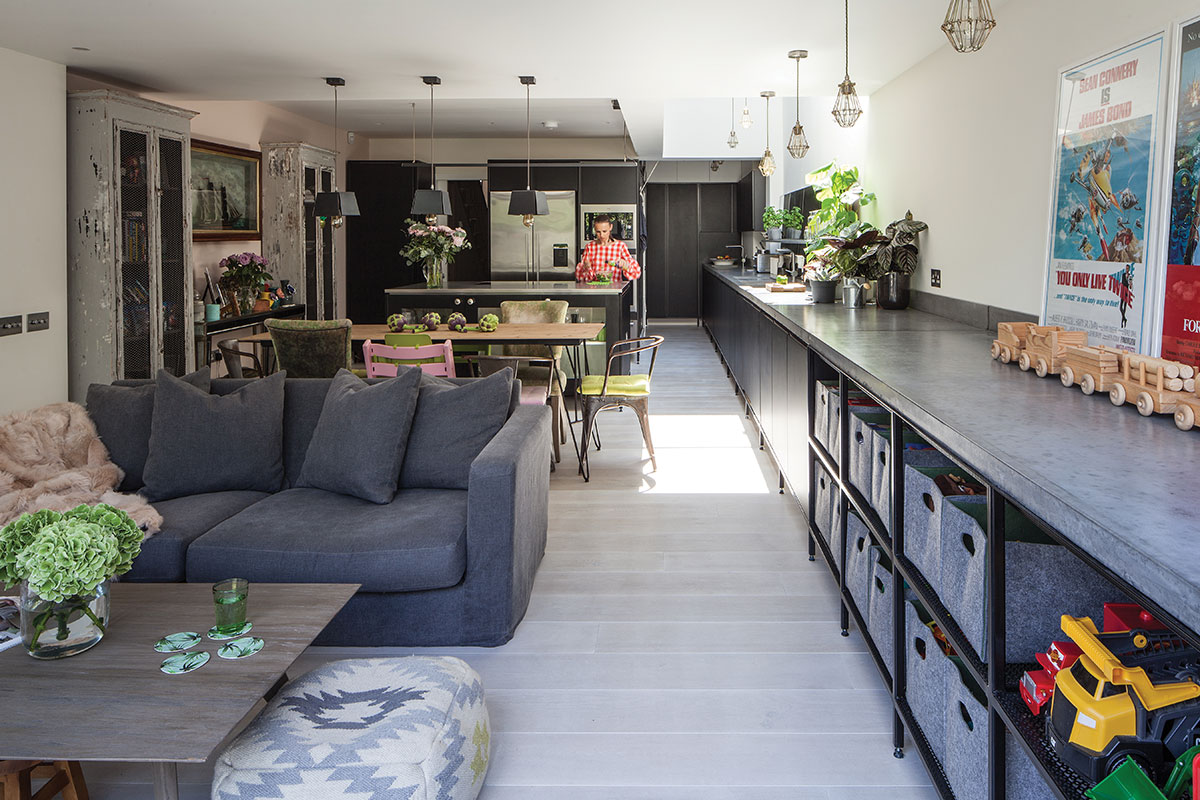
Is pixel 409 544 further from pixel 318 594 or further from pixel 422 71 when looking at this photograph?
pixel 422 71

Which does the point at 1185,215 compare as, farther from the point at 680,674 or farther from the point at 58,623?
the point at 58,623

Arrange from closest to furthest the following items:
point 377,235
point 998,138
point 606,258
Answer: point 998,138 → point 606,258 → point 377,235

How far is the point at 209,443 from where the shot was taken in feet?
12.2

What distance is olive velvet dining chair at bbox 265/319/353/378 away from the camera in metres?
5.90

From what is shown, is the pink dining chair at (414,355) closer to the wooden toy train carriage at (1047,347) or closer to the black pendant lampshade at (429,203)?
the black pendant lampshade at (429,203)

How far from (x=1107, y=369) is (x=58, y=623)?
2682mm

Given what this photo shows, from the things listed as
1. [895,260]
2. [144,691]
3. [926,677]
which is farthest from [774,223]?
[144,691]

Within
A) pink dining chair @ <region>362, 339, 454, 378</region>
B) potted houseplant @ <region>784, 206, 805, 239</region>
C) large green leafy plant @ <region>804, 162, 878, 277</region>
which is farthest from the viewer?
potted houseplant @ <region>784, 206, 805, 239</region>

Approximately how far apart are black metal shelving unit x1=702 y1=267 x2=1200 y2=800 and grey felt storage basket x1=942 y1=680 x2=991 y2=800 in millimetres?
45

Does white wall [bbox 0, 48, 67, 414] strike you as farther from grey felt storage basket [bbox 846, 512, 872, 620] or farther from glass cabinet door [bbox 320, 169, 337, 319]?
grey felt storage basket [bbox 846, 512, 872, 620]

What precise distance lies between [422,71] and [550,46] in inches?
49.4

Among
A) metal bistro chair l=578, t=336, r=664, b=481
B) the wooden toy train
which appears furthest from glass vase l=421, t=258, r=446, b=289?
the wooden toy train

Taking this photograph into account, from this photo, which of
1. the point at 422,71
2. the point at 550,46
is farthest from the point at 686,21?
the point at 422,71

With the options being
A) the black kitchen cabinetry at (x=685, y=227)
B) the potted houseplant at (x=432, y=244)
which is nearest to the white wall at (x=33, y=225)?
the potted houseplant at (x=432, y=244)
